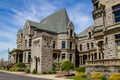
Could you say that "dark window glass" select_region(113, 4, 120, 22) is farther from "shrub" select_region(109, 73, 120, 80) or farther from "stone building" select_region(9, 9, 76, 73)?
"stone building" select_region(9, 9, 76, 73)

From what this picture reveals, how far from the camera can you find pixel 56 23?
188 ft

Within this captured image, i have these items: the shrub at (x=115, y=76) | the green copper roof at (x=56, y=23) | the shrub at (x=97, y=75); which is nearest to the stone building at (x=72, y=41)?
the green copper roof at (x=56, y=23)

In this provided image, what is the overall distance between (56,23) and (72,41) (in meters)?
8.05

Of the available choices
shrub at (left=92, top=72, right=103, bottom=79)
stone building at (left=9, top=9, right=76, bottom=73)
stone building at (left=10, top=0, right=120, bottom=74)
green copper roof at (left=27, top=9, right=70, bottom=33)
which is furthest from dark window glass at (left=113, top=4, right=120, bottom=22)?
green copper roof at (left=27, top=9, right=70, bottom=33)

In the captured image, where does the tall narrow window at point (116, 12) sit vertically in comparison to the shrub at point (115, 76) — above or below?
above

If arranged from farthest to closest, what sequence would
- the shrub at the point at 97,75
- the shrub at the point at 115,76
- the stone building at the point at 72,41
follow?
the stone building at the point at 72,41
the shrub at the point at 97,75
the shrub at the point at 115,76

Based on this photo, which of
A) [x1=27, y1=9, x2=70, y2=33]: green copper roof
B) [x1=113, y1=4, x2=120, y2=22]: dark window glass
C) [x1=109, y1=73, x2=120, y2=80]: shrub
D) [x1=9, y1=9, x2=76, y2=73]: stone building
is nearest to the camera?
[x1=109, y1=73, x2=120, y2=80]: shrub

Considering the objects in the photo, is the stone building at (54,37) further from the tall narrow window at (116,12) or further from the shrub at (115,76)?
the shrub at (115,76)

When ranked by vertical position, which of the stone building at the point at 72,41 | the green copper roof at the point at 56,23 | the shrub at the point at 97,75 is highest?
the green copper roof at the point at 56,23

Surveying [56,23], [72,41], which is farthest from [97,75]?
[56,23]

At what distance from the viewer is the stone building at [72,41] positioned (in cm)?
2503

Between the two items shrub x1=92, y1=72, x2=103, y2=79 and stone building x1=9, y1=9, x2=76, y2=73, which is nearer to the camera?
shrub x1=92, y1=72, x2=103, y2=79

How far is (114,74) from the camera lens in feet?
64.0

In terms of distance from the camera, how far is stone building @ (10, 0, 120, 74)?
2503cm
